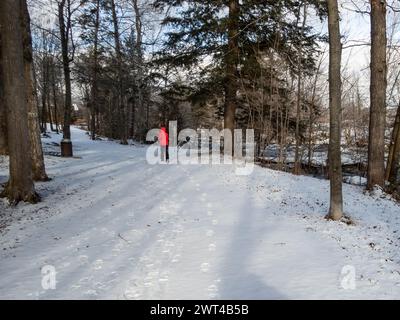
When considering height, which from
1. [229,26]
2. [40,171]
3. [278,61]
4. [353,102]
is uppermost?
[229,26]

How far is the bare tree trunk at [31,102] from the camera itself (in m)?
12.0

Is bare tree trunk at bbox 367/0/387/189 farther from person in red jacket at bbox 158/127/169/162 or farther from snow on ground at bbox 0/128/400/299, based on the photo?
person in red jacket at bbox 158/127/169/162

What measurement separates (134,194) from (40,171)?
348cm

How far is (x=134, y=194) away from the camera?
37.1 feet

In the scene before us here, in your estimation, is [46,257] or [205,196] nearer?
[46,257]

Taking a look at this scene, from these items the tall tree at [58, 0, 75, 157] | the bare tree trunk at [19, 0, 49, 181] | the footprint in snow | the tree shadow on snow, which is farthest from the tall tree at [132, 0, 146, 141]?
the footprint in snow

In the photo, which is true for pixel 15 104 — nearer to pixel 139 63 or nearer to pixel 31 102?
pixel 31 102

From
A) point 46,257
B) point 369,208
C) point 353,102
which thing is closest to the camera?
point 46,257

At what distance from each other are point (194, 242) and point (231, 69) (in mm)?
13141

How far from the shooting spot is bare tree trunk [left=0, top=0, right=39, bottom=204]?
395 inches

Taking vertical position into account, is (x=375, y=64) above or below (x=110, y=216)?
above

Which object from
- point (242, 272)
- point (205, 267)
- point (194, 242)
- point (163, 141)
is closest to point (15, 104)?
point (194, 242)
